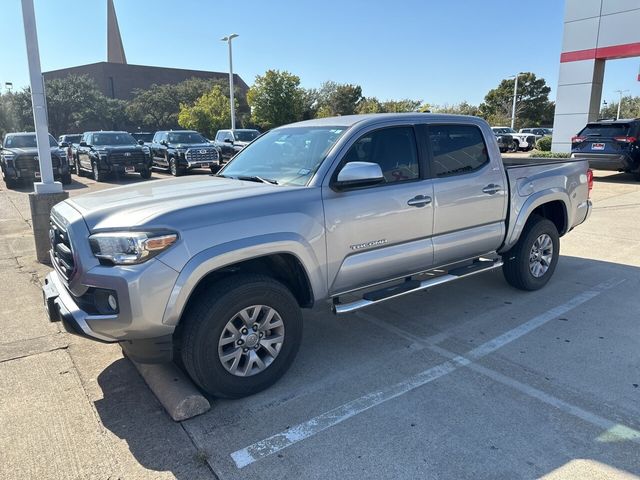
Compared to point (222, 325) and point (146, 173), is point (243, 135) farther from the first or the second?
point (222, 325)

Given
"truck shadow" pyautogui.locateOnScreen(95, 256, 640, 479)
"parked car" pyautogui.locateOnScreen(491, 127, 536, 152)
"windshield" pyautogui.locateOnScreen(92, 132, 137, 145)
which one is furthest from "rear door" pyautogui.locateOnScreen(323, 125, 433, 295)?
"parked car" pyautogui.locateOnScreen(491, 127, 536, 152)

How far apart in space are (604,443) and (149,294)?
2799mm

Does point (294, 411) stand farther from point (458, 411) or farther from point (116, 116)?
point (116, 116)

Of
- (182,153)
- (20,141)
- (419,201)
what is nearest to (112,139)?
A: (182,153)

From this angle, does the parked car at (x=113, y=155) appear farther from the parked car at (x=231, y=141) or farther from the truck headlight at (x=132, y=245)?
the truck headlight at (x=132, y=245)

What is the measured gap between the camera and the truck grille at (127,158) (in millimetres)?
16953

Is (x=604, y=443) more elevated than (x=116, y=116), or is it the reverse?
(x=116, y=116)

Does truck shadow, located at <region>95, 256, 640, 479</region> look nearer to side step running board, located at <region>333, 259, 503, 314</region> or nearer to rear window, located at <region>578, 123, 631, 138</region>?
side step running board, located at <region>333, 259, 503, 314</region>

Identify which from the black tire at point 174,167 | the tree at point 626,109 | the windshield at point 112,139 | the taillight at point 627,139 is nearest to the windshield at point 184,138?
the black tire at point 174,167

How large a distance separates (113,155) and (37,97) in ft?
36.2

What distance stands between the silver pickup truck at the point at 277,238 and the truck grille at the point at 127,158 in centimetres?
1377

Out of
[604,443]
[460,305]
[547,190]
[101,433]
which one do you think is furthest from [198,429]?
[547,190]

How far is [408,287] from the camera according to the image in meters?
4.16

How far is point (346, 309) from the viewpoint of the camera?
3.68 metres
